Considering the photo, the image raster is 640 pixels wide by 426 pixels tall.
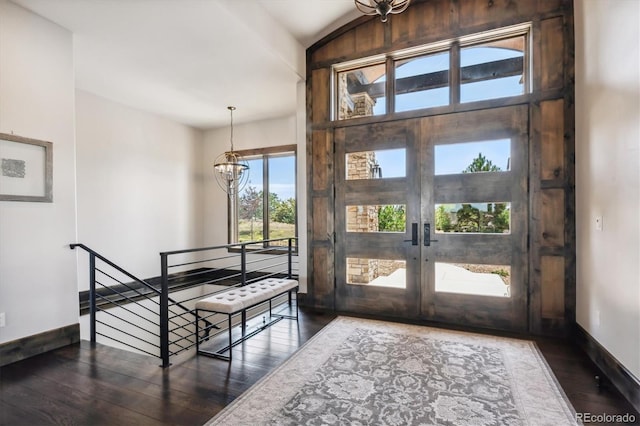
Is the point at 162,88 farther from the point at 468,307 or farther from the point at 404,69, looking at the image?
the point at 468,307

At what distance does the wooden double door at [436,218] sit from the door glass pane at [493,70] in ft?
0.79

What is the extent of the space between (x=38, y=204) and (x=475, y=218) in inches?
180

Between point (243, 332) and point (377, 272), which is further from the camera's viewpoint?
point (377, 272)

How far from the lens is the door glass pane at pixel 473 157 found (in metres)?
3.60

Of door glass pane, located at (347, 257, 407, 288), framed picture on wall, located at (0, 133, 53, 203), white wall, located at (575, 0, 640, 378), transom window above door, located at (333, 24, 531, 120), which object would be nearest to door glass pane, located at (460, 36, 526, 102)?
transom window above door, located at (333, 24, 531, 120)

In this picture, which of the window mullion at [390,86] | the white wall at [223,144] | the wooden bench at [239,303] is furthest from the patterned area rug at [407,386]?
the white wall at [223,144]

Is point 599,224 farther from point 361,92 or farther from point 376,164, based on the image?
point 361,92

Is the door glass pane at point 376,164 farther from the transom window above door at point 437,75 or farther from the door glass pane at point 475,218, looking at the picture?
the door glass pane at point 475,218

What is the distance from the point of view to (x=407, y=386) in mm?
2400

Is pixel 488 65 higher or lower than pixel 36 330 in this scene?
higher

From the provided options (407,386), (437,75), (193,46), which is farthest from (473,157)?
(193,46)

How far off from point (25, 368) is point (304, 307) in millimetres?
2934

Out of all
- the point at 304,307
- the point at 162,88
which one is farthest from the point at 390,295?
the point at 162,88

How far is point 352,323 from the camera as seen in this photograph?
3.83 metres
